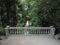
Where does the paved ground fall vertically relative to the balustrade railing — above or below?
below

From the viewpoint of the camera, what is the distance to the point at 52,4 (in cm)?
720

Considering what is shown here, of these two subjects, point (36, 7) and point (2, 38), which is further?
point (36, 7)

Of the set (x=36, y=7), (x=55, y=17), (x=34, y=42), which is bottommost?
(x=34, y=42)

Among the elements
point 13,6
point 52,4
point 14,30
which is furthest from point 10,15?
point 52,4

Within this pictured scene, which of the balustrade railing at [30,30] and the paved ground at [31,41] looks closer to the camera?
the paved ground at [31,41]

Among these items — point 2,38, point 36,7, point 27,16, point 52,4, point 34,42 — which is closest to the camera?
point 34,42

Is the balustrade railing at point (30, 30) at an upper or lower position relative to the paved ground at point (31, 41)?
upper

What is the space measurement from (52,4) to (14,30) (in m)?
2.44

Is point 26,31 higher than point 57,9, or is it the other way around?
point 57,9

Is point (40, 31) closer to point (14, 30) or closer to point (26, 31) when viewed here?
point (26, 31)

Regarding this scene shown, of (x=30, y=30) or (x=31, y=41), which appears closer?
(x=31, y=41)

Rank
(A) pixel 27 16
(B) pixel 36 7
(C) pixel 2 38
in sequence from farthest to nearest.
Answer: (A) pixel 27 16 < (B) pixel 36 7 < (C) pixel 2 38

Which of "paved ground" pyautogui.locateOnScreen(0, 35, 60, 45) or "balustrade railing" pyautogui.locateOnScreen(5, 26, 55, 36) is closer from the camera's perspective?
"paved ground" pyautogui.locateOnScreen(0, 35, 60, 45)

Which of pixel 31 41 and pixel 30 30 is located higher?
pixel 30 30
